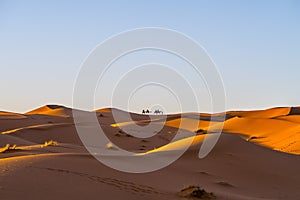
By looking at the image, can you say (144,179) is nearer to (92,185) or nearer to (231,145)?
(92,185)

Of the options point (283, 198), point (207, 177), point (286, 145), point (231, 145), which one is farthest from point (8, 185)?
point (286, 145)

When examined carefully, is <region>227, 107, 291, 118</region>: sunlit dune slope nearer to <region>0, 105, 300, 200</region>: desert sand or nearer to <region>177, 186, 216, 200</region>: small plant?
<region>0, 105, 300, 200</region>: desert sand

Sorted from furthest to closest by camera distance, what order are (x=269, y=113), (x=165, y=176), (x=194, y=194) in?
(x=269, y=113) → (x=165, y=176) → (x=194, y=194)

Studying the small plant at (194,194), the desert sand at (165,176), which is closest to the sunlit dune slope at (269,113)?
the desert sand at (165,176)

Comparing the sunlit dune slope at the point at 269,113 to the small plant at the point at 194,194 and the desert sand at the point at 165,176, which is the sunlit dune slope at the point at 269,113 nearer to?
the desert sand at the point at 165,176

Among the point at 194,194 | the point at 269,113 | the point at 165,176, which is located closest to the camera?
the point at 194,194

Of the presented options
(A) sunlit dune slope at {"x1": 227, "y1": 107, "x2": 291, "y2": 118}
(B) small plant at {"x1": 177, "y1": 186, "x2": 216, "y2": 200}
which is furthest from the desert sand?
(A) sunlit dune slope at {"x1": 227, "y1": 107, "x2": 291, "y2": 118}

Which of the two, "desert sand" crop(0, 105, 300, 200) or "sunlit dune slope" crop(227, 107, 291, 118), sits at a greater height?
"sunlit dune slope" crop(227, 107, 291, 118)

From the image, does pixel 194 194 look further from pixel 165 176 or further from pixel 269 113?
pixel 269 113

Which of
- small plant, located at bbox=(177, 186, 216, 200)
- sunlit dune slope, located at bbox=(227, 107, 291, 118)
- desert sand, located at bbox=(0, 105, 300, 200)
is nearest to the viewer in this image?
desert sand, located at bbox=(0, 105, 300, 200)

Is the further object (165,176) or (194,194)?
(165,176)

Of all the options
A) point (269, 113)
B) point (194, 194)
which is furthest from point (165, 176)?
point (269, 113)

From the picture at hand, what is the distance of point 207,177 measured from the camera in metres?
9.58

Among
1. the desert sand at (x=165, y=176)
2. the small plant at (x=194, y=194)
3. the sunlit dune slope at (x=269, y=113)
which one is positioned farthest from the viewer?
the sunlit dune slope at (x=269, y=113)
